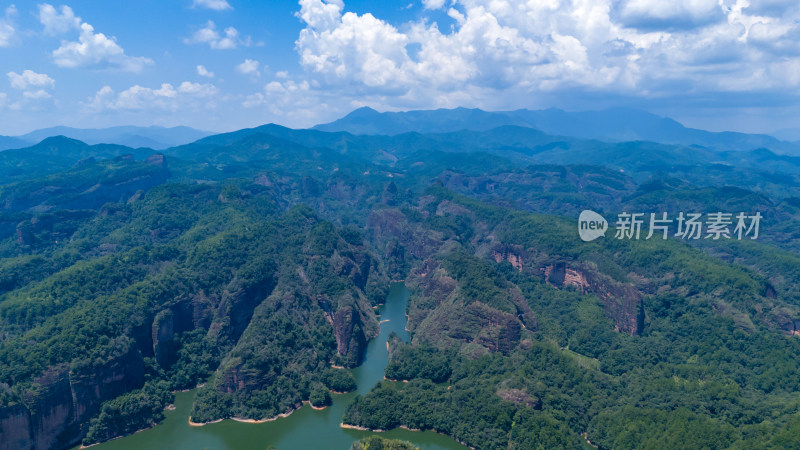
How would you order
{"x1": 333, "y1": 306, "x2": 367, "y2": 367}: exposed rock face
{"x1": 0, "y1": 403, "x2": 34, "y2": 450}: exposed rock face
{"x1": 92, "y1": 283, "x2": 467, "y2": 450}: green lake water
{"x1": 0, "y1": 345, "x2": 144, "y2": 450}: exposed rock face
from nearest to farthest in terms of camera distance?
1. {"x1": 0, "y1": 403, "x2": 34, "y2": 450}: exposed rock face
2. {"x1": 0, "y1": 345, "x2": 144, "y2": 450}: exposed rock face
3. {"x1": 92, "y1": 283, "x2": 467, "y2": 450}: green lake water
4. {"x1": 333, "y1": 306, "x2": 367, "y2": 367}: exposed rock face

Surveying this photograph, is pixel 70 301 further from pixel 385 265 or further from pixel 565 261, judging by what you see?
pixel 565 261

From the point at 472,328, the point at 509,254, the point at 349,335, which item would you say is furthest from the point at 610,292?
the point at 349,335

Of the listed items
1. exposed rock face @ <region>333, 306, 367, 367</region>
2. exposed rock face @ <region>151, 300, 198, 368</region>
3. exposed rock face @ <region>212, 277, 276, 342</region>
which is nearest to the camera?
exposed rock face @ <region>151, 300, 198, 368</region>

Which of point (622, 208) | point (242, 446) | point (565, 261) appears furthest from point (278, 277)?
point (622, 208)

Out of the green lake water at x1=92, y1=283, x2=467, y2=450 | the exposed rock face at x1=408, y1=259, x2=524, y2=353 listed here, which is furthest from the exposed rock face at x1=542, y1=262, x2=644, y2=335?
the green lake water at x1=92, y1=283, x2=467, y2=450

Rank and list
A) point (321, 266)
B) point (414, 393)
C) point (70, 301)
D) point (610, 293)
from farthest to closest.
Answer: point (321, 266) < point (610, 293) < point (70, 301) < point (414, 393)

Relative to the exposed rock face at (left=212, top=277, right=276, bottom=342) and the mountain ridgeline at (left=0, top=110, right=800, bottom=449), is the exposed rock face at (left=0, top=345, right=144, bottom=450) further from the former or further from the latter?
the exposed rock face at (left=212, top=277, right=276, bottom=342)

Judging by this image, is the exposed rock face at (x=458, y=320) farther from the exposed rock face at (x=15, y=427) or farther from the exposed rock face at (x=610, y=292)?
the exposed rock face at (x=15, y=427)
